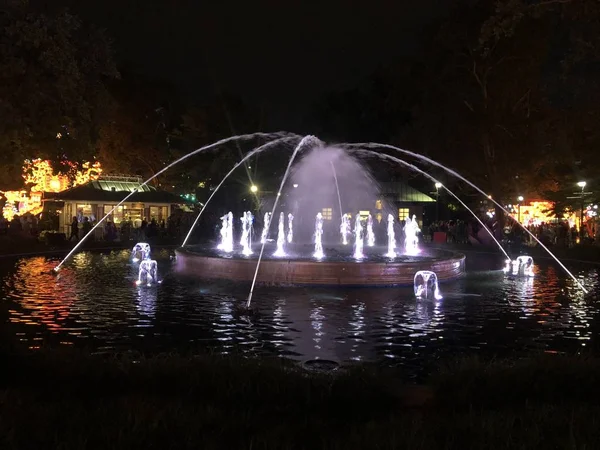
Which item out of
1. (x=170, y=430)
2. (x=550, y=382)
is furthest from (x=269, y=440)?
(x=550, y=382)

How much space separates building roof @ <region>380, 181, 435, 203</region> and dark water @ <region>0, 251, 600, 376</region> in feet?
119

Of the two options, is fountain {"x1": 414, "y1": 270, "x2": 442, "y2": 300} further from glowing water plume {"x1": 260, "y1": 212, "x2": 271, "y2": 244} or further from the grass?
the grass

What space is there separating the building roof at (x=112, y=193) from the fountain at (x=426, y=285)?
2673 cm

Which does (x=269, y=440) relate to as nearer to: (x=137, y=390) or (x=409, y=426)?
(x=409, y=426)

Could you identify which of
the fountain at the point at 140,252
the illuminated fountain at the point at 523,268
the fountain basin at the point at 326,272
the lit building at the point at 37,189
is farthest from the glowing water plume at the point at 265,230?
the lit building at the point at 37,189

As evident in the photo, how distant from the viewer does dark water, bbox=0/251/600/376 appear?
35.4 ft

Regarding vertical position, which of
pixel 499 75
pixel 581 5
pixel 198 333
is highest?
pixel 499 75

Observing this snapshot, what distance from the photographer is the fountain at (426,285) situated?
16938mm

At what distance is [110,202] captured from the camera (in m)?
44.2

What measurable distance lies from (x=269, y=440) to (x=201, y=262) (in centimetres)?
1575

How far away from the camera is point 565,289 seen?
62.4 ft

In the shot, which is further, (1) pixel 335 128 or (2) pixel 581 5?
(1) pixel 335 128

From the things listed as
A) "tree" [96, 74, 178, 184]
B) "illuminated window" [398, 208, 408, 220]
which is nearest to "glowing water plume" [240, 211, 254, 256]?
"illuminated window" [398, 208, 408, 220]

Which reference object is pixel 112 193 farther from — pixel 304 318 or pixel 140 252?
pixel 304 318
